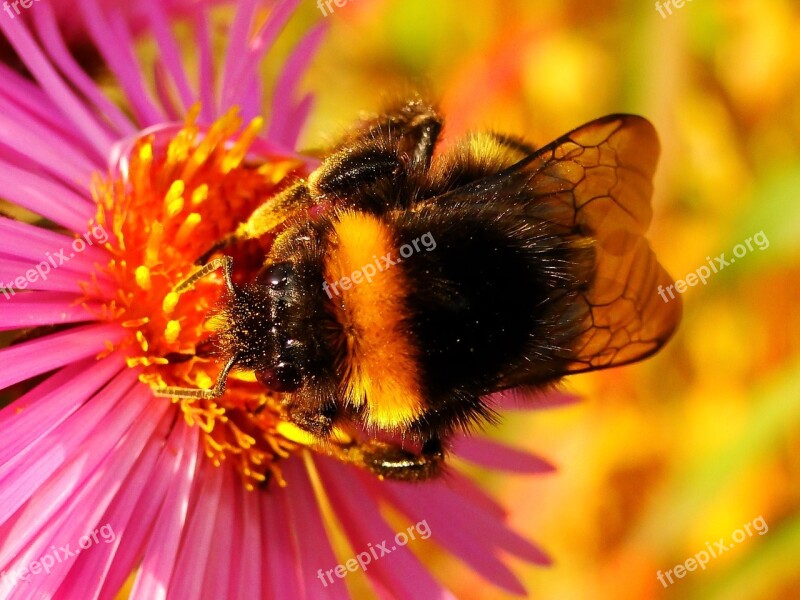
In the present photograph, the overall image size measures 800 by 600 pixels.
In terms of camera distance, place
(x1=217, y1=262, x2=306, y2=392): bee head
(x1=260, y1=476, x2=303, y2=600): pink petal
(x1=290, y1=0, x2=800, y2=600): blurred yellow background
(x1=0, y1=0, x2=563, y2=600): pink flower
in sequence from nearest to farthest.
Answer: (x1=217, y1=262, x2=306, y2=392): bee head < (x1=0, y1=0, x2=563, y2=600): pink flower < (x1=260, y1=476, x2=303, y2=600): pink petal < (x1=290, y1=0, x2=800, y2=600): blurred yellow background

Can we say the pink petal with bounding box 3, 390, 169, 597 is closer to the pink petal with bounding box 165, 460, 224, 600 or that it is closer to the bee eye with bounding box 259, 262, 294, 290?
the pink petal with bounding box 165, 460, 224, 600

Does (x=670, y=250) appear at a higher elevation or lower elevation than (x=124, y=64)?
lower

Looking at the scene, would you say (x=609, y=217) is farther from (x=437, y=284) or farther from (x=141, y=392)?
(x=141, y=392)

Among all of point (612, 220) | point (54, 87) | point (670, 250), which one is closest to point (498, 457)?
point (612, 220)

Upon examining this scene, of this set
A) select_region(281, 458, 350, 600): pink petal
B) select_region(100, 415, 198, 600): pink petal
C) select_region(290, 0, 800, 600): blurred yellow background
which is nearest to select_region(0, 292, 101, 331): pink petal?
select_region(100, 415, 198, 600): pink petal

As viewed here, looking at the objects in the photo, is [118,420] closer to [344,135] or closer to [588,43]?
[344,135]

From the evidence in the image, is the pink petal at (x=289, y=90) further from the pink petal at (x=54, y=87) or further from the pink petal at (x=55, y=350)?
the pink petal at (x=55, y=350)

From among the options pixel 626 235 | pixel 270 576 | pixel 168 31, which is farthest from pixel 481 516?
pixel 168 31
